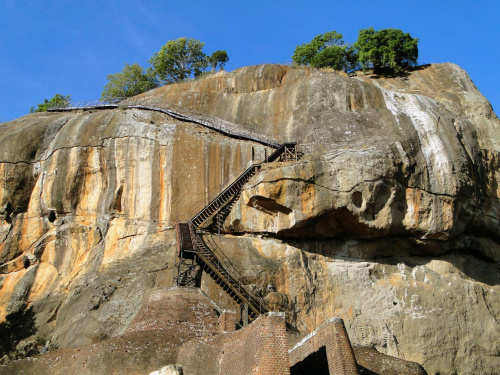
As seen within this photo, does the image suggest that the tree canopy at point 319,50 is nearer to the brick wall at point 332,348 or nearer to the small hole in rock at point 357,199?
the small hole in rock at point 357,199

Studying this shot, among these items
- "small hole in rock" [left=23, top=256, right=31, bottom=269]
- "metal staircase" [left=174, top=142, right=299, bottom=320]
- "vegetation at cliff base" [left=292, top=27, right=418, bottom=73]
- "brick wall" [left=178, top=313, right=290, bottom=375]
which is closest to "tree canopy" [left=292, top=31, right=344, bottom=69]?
"vegetation at cliff base" [left=292, top=27, right=418, bottom=73]

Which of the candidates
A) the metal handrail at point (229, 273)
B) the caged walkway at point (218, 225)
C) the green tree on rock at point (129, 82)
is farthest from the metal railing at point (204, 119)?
the green tree on rock at point (129, 82)

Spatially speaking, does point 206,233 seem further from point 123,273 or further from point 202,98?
point 202,98

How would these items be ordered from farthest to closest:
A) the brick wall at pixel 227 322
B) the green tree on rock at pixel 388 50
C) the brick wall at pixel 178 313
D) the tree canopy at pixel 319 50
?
the tree canopy at pixel 319 50, the green tree on rock at pixel 388 50, the brick wall at pixel 178 313, the brick wall at pixel 227 322

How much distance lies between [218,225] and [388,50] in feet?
76.1

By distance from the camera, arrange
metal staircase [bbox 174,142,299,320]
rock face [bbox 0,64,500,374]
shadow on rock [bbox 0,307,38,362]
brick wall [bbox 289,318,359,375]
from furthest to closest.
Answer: rock face [bbox 0,64,500,374] → metal staircase [bbox 174,142,299,320] → shadow on rock [bbox 0,307,38,362] → brick wall [bbox 289,318,359,375]

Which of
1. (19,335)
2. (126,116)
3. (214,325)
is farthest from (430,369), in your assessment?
(126,116)

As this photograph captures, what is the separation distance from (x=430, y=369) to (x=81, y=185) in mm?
20133

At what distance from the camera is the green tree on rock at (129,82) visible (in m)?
56.7

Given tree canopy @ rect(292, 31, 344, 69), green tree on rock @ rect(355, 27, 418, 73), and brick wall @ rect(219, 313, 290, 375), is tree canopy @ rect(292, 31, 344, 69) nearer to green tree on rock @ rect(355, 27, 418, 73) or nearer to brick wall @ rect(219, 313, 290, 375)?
green tree on rock @ rect(355, 27, 418, 73)

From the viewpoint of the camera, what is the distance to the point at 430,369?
93.8 feet

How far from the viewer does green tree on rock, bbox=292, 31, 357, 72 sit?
51.8 m

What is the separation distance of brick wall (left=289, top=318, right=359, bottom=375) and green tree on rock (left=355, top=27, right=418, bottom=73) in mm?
31980

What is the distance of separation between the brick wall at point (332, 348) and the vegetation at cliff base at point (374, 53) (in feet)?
105
